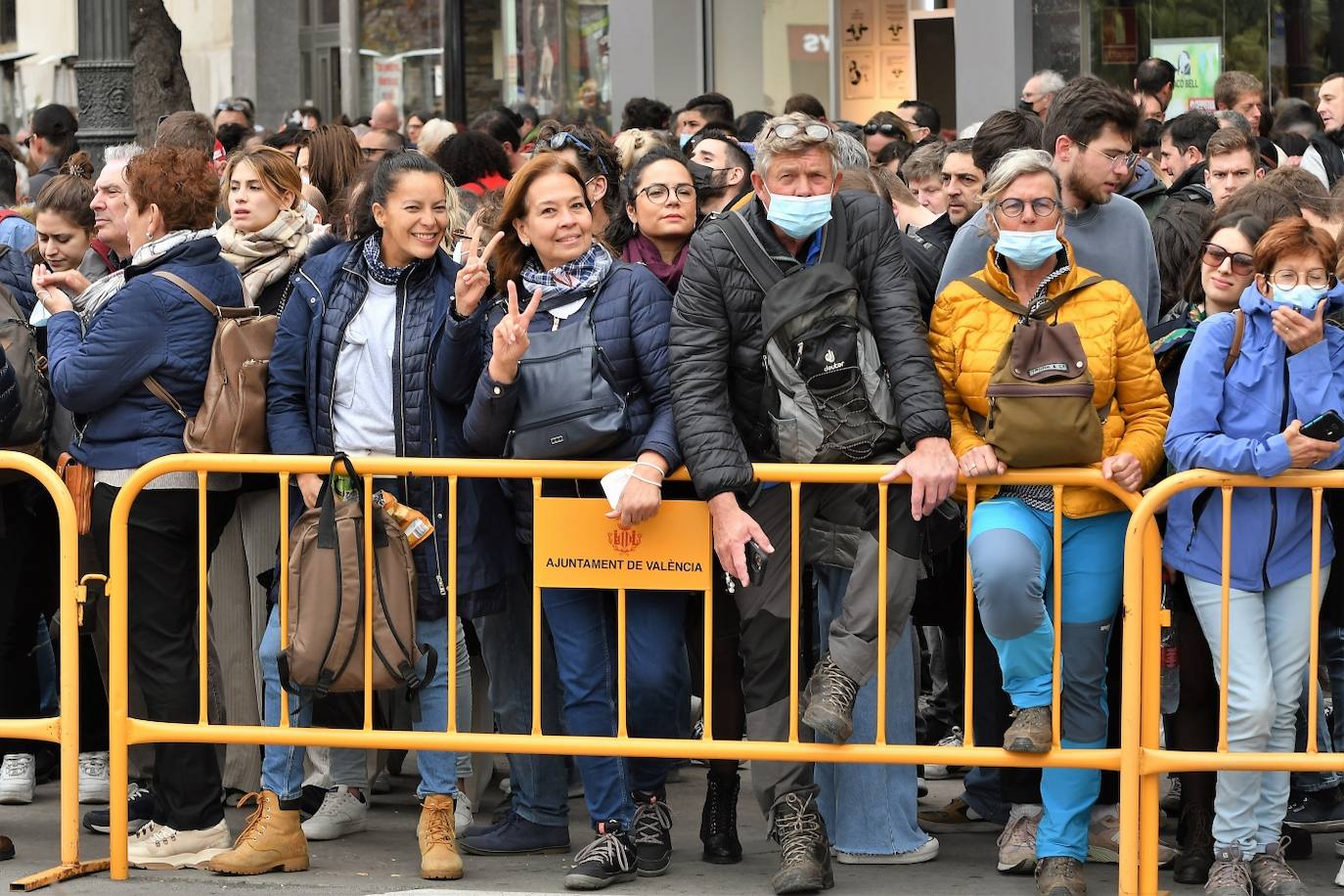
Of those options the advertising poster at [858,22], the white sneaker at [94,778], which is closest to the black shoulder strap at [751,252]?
the white sneaker at [94,778]

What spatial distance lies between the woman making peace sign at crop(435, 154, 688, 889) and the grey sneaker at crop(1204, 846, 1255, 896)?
166 centimetres

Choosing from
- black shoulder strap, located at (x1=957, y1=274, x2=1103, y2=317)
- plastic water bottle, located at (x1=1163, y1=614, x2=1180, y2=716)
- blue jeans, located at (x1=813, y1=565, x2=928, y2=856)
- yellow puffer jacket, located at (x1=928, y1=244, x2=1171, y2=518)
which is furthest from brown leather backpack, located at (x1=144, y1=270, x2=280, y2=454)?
plastic water bottle, located at (x1=1163, y1=614, x2=1180, y2=716)

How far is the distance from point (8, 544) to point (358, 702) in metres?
1.46

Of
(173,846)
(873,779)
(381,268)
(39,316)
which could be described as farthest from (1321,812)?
(39,316)

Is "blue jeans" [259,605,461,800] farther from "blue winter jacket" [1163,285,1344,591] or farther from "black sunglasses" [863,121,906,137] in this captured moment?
"black sunglasses" [863,121,906,137]

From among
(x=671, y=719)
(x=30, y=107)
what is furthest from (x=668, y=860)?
(x=30, y=107)

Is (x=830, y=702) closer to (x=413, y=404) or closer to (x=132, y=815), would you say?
(x=413, y=404)

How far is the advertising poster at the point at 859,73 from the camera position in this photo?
18281 mm

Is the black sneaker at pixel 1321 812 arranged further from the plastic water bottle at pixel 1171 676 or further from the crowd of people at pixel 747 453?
the plastic water bottle at pixel 1171 676

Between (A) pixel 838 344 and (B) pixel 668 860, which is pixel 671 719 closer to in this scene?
(B) pixel 668 860

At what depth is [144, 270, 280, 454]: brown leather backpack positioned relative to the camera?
20.4 ft

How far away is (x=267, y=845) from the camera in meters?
6.11

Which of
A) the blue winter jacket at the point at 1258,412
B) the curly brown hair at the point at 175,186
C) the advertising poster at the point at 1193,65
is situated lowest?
the blue winter jacket at the point at 1258,412

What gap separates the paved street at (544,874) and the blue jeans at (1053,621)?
12.8 inches
